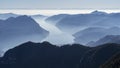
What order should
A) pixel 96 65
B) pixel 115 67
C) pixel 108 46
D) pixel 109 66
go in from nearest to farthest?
pixel 115 67
pixel 109 66
pixel 96 65
pixel 108 46

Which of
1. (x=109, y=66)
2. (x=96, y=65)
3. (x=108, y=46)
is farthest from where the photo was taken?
(x=108, y=46)

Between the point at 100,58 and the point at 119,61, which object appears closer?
the point at 119,61

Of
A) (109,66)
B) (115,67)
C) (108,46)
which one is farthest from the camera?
(108,46)

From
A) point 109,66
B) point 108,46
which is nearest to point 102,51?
point 108,46

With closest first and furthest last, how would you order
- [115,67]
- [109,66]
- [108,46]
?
[115,67] < [109,66] < [108,46]

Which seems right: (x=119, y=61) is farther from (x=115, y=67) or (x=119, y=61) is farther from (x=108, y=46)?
(x=108, y=46)

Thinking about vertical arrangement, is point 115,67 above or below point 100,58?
above

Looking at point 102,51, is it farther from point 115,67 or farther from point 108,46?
point 115,67
